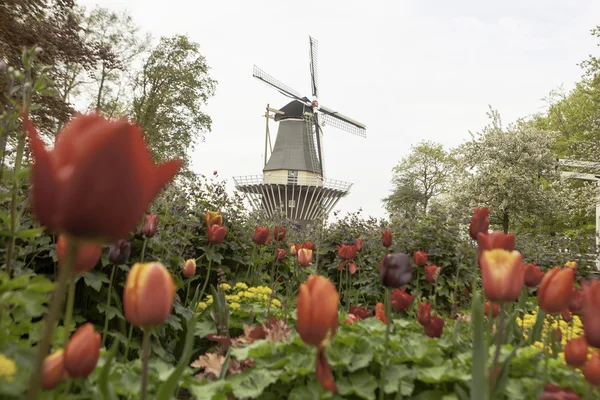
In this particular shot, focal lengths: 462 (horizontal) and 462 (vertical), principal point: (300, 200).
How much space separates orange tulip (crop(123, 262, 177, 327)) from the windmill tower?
24184 millimetres

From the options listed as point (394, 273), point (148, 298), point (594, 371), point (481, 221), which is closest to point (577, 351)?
point (594, 371)

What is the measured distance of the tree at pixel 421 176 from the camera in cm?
3572

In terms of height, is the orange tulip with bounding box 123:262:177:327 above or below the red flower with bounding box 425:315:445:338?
above

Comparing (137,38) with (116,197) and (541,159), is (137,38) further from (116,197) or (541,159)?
(116,197)

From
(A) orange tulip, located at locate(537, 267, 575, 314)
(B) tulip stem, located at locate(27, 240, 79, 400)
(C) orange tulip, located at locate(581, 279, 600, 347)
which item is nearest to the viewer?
(B) tulip stem, located at locate(27, 240, 79, 400)

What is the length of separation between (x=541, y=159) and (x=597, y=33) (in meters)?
5.39

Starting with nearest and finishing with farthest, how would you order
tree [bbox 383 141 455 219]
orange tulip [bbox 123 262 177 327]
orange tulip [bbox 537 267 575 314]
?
orange tulip [bbox 123 262 177 327] → orange tulip [bbox 537 267 575 314] → tree [bbox 383 141 455 219]

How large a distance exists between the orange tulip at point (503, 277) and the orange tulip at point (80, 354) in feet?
3.20

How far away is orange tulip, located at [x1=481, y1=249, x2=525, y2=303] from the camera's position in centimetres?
121

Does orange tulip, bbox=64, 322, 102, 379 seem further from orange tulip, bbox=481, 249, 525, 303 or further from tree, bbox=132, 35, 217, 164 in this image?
tree, bbox=132, 35, 217, 164

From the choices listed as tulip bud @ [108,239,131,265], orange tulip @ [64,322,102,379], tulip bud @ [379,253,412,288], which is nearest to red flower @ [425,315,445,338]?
tulip bud @ [379,253,412,288]

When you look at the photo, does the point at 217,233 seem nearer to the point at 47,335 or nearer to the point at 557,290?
the point at 557,290

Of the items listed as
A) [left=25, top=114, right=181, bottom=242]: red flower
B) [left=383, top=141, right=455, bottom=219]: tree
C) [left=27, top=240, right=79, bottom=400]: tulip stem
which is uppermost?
[left=383, top=141, right=455, bottom=219]: tree

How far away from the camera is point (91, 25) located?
72.7 ft
